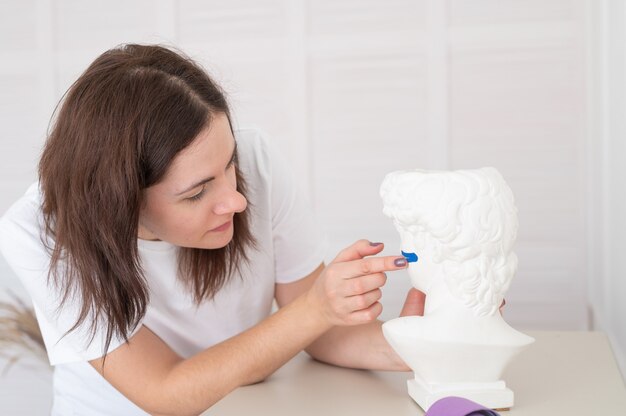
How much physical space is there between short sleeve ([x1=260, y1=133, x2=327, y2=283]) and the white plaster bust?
50cm

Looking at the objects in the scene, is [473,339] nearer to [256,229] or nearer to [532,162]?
[256,229]

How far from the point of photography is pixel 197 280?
1.57 metres

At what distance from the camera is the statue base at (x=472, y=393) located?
1177mm

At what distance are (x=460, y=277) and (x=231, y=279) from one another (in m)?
0.63

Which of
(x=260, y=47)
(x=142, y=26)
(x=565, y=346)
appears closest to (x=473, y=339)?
(x=565, y=346)

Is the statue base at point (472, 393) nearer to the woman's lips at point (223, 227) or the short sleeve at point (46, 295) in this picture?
the woman's lips at point (223, 227)

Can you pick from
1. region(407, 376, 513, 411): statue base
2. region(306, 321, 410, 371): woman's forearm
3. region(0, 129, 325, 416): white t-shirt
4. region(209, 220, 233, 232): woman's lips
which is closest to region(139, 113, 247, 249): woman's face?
region(209, 220, 233, 232): woman's lips

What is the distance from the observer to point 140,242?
1.54 metres

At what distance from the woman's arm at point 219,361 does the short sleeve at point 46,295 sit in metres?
0.04

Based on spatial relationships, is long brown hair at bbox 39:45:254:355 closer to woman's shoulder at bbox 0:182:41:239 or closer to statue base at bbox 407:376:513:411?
woman's shoulder at bbox 0:182:41:239

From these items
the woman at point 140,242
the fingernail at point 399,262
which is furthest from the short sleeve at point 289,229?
the fingernail at point 399,262

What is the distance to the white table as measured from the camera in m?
1.18

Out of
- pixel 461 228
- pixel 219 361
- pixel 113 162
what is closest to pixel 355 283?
pixel 461 228

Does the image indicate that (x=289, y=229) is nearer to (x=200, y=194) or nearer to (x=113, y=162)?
(x=200, y=194)
